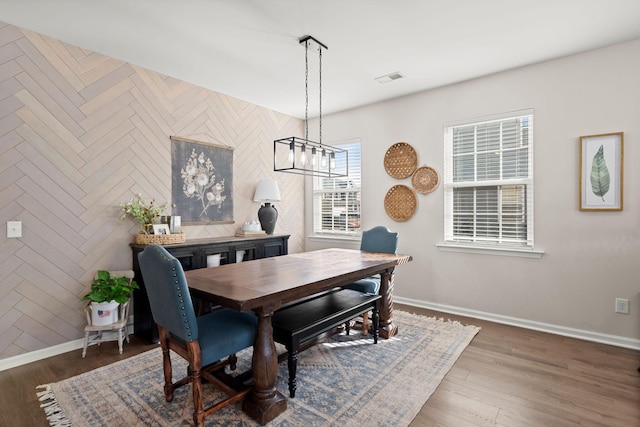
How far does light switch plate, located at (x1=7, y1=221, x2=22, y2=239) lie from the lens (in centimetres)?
261

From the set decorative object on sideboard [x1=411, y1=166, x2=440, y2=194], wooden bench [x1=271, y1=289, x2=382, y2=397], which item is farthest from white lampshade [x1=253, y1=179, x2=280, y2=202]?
decorative object on sideboard [x1=411, y1=166, x2=440, y2=194]

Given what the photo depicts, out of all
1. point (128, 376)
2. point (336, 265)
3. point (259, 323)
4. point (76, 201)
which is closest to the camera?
point (259, 323)

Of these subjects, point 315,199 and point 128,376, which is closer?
point 128,376

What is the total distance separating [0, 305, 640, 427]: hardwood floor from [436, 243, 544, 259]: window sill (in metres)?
0.81

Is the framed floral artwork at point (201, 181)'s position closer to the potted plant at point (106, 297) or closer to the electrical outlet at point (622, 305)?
the potted plant at point (106, 297)

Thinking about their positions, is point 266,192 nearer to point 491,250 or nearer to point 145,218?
point 145,218

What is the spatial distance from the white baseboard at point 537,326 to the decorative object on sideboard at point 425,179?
142 cm

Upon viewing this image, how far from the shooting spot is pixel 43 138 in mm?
2781

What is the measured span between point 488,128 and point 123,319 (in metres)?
4.19

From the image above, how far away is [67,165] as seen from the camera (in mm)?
2904

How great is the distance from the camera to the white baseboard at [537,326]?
2.94 m

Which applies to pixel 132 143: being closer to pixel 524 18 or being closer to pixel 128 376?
pixel 128 376

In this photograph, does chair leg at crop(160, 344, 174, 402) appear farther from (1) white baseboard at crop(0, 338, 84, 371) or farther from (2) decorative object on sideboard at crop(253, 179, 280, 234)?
(2) decorative object on sideboard at crop(253, 179, 280, 234)

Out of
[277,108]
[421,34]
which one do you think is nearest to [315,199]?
[277,108]
